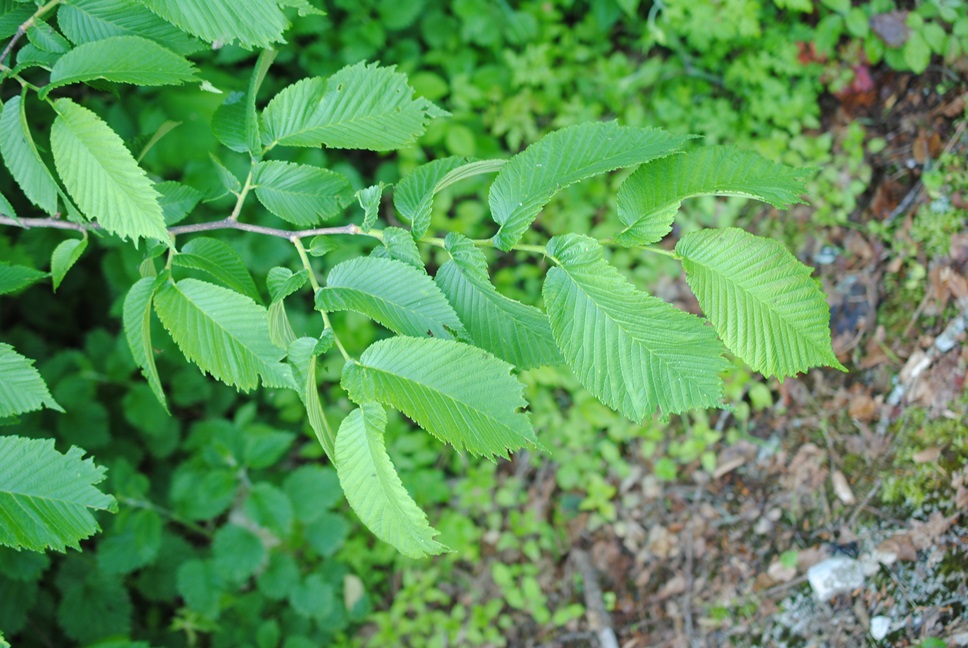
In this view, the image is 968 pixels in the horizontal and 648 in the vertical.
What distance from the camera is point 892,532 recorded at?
1.94 metres

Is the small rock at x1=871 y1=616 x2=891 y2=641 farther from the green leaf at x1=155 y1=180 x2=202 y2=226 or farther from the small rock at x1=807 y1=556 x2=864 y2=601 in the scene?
the green leaf at x1=155 y1=180 x2=202 y2=226

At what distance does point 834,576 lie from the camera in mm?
2014

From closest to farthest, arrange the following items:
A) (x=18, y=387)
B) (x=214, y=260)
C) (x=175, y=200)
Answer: (x=18, y=387), (x=214, y=260), (x=175, y=200)

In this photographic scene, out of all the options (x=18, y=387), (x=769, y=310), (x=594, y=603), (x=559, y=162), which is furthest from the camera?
(x=594, y=603)

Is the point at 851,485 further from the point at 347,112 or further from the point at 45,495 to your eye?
the point at 45,495

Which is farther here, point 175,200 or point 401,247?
point 175,200

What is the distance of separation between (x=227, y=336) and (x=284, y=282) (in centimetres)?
14

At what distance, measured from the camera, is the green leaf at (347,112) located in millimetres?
1195

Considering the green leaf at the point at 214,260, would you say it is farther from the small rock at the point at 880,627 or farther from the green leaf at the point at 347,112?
the small rock at the point at 880,627

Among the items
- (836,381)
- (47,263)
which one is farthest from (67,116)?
(836,381)

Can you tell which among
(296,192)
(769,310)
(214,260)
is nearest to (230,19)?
(296,192)

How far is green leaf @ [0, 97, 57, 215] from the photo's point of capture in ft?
3.64

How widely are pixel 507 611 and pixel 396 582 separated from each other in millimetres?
512

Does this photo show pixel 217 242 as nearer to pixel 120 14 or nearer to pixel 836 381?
pixel 120 14
